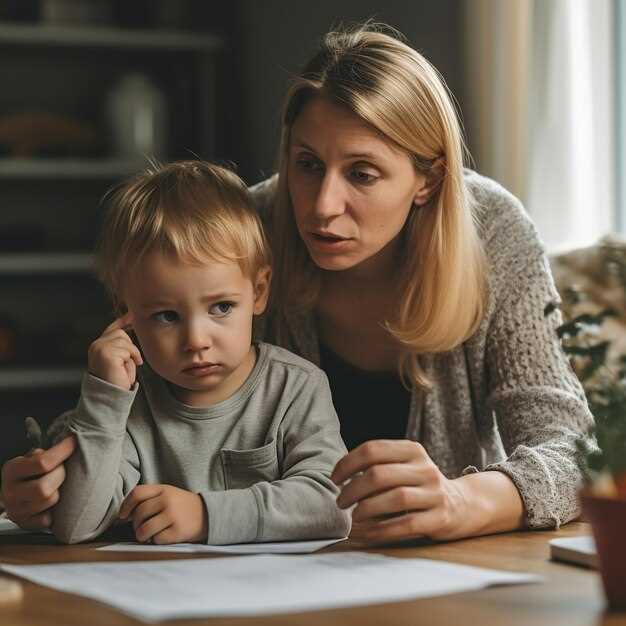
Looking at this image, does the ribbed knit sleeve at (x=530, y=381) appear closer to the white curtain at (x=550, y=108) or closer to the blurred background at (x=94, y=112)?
the white curtain at (x=550, y=108)

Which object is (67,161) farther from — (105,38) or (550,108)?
(550,108)

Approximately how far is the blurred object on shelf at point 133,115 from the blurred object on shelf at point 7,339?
78 centimetres

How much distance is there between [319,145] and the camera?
5.37ft

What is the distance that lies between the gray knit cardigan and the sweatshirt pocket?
0.31m

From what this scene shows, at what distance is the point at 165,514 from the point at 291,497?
15 centimetres

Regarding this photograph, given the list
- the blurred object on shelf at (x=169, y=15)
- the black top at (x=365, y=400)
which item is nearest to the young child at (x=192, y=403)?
the black top at (x=365, y=400)

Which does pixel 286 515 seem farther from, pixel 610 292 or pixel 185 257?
pixel 610 292

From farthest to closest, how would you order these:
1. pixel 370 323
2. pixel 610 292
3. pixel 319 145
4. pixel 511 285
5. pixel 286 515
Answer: pixel 370 323 → pixel 511 285 → pixel 319 145 → pixel 286 515 → pixel 610 292

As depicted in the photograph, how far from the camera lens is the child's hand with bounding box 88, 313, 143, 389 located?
136 centimetres

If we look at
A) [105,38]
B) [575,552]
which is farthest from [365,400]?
[105,38]

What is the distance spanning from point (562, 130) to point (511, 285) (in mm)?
1462

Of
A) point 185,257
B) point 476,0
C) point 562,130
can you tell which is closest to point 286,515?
point 185,257

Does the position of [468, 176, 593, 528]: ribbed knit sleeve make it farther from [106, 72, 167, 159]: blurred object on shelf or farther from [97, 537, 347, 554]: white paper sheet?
[106, 72, 167, 159]: blurred object on shelf

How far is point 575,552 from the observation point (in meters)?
1.15
